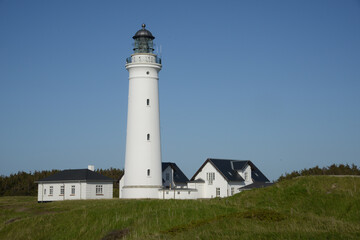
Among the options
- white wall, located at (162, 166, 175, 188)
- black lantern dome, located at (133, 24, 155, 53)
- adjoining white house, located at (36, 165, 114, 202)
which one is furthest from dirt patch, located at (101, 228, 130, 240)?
white wall, located at (162, 166, 175, 188)

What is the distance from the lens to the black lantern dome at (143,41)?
42.8 metres

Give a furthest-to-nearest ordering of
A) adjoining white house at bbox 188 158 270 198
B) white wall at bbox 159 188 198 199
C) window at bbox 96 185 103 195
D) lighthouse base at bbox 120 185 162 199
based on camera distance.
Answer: adjoining white house at bbox 188 158 270 198 < window at bbox 96 185 103 195 < white wall at bbox 159 188 198 199 < lighthouse base at bbox 120 185 162 199

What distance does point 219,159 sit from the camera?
5269 cm

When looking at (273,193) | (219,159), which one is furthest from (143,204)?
(219,159)

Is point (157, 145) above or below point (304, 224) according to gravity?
above

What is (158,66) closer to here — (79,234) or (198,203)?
(198,203)

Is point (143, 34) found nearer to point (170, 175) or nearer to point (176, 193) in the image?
point (176, 193)

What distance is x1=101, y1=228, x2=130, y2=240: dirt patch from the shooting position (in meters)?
21.4

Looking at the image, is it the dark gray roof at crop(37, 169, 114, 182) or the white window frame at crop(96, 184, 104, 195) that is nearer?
the dark gray roof at crop(37, 169, 114, 182)

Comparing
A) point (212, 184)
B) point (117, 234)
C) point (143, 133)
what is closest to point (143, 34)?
point (143, 133)

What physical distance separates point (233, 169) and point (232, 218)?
106ft

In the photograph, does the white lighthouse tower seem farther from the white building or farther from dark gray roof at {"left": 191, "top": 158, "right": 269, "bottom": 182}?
dark gray roof at {"left": 191, "top": 158, "right": 269, "bottom": 182}

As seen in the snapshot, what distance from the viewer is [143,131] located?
134ft

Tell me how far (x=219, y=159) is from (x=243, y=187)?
426 centimetres
